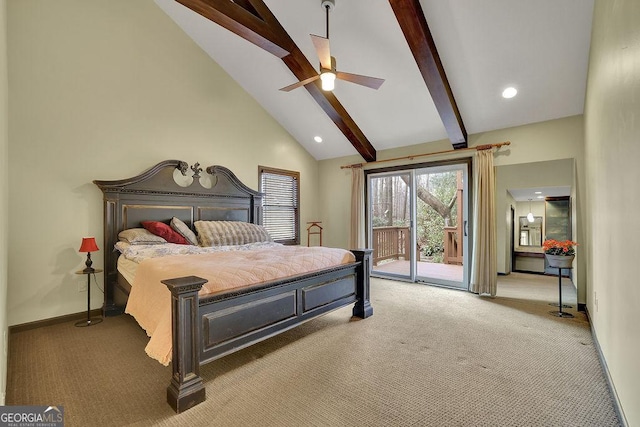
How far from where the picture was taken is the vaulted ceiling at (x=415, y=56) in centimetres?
305

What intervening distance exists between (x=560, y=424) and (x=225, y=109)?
5.34 metres

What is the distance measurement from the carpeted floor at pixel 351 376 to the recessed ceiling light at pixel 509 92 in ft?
9.22

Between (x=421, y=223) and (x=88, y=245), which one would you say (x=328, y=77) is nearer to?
(x=88, y=245)

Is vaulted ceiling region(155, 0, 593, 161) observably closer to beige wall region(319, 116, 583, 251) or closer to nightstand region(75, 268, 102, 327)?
beige wall region(319, 116, 583, 251)

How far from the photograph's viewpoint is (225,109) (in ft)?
16.5

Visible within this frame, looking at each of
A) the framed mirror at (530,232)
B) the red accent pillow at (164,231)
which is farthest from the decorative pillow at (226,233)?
the framed mirror at (530,232)

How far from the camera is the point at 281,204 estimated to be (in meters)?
6.05

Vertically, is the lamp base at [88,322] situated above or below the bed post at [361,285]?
below

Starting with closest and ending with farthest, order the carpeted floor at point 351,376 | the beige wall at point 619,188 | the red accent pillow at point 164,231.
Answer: the beige wall at point 619,188, the carpeted floor at point 351,376, the red accent pillow at point 164,231

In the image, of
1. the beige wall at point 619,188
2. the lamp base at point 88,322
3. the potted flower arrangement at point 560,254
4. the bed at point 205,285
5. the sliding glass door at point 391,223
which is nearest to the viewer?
the beige wall at point 619,188

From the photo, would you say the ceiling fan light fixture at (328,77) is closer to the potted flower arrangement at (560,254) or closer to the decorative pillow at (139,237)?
the decorative pillow at (139,237)

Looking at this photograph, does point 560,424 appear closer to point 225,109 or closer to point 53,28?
point 225,109

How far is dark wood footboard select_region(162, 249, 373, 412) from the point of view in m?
1.92

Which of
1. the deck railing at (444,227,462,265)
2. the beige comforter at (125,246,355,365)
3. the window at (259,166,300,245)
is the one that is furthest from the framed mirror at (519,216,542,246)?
the beige comforter at (125,246,355,365)
